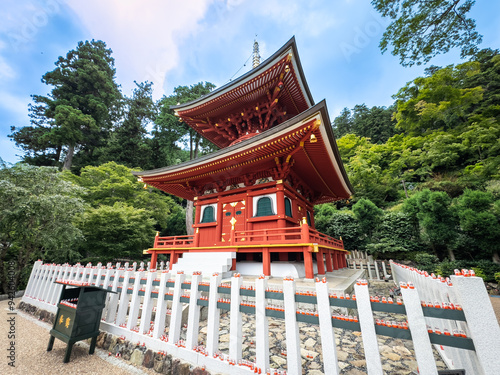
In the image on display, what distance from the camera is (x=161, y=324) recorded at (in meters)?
3.24

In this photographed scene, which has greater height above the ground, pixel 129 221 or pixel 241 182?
pixel 241 182

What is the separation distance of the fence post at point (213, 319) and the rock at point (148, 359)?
1024mm

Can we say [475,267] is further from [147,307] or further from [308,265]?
[147,307]

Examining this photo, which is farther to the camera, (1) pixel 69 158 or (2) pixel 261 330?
(1) pixel 69 158

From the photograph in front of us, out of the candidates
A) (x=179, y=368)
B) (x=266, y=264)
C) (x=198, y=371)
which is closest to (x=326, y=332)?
(x=198, y=371)

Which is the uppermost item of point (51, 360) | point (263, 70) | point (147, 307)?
point (263, 70)

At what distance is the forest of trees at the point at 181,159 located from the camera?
29.4 feet

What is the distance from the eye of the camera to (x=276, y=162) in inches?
291

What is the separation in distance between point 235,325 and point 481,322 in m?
2.41

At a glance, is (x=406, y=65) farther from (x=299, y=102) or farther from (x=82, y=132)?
(x=82, y=132)

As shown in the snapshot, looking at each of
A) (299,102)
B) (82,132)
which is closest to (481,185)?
(299,102)

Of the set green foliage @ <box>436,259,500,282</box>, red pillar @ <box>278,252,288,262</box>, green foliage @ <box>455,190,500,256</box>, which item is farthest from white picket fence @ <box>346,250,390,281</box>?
red pillar @ <box>278,252,288,262</box>

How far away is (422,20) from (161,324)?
42.6ft

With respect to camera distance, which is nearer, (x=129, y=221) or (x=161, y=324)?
(x=161, y=324)
